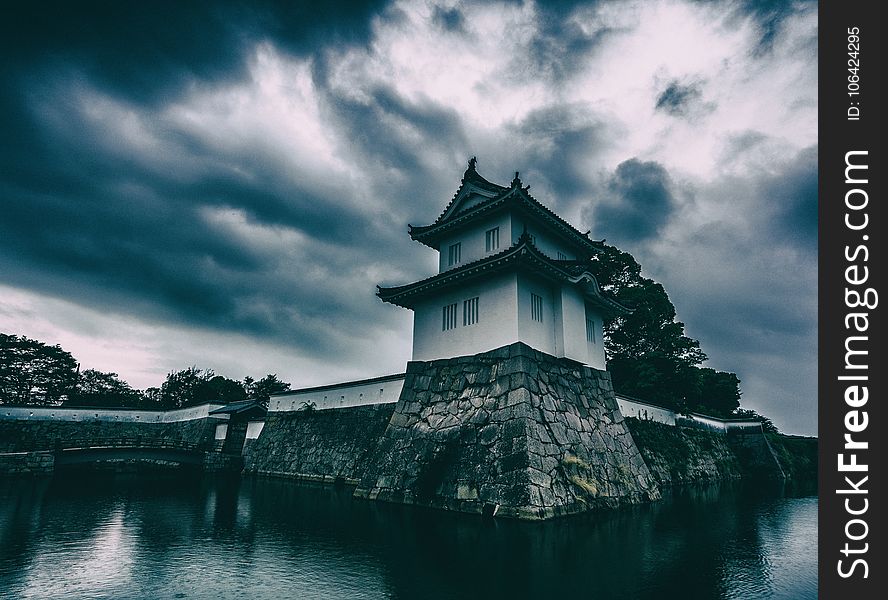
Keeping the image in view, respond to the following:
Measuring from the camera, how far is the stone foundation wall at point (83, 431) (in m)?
23.5

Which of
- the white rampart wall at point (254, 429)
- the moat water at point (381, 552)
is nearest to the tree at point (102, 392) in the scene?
the white rampart wall at point (254, 429)

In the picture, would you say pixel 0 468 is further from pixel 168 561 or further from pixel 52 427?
pixel 168 561

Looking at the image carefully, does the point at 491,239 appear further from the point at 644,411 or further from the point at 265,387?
the point at 265,387

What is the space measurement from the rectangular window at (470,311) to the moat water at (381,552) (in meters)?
5.92

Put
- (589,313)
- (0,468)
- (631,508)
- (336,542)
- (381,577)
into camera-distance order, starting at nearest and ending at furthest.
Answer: (381,577)
(336,542)
(631,508)
(589,313)
(0,468)

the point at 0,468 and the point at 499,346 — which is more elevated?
the point at 499,346

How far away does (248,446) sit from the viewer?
76.3ft

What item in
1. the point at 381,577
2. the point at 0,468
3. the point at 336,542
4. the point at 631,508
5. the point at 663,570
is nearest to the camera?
the point at 381,577

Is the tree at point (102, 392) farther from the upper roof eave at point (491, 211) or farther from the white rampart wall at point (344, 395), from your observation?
the upper roof eave at point (491, 211)

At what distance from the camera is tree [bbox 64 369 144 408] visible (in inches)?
1468

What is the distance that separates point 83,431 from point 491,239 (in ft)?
87.4

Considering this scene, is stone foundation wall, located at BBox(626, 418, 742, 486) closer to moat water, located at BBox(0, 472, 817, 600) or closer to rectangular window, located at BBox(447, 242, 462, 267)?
moat water, located at BBox(0, 472, 817, 600)

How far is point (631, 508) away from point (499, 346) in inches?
236
